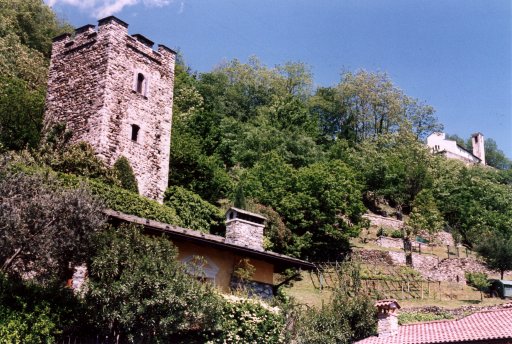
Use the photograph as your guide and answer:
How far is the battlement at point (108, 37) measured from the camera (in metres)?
27.5

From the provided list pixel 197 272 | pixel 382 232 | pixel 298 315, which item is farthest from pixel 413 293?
pixel 197 272

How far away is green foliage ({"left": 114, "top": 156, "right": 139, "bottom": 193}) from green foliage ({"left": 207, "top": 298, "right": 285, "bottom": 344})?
38.4ft

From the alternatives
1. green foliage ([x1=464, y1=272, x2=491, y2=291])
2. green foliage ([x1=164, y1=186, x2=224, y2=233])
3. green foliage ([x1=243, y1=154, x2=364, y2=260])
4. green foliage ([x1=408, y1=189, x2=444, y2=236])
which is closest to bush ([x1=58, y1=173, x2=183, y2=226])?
green foliage ([x1=164, y1=186, x2=224, y2=233])

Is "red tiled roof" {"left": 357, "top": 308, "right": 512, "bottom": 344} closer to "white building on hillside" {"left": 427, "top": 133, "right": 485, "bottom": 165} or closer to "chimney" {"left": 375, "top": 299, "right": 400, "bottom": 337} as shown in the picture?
"chimney" {"left": 375, "top": 299, "right": 400, "bottom": 337}

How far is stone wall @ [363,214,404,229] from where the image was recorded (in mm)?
45125

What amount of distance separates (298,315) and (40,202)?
25.2 feet

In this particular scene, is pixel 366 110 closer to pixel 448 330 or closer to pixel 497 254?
pixel 497 254

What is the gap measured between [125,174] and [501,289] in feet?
70.6

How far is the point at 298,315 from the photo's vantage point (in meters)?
16.0

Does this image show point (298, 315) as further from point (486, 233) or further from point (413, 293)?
point (486, 233)

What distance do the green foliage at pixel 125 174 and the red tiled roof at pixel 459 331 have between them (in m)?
12.1

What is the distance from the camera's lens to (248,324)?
46.8 feet

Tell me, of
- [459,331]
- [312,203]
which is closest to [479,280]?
[312,203]

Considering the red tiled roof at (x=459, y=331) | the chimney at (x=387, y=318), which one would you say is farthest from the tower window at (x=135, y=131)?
the red tiled roof at (x=459, y=331)
